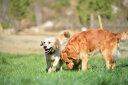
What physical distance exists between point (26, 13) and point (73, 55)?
Answer: 42.5m

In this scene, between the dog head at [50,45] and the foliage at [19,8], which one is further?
the foliage at [19,8]

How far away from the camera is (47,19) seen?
6619 cm

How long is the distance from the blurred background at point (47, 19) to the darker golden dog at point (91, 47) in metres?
8.39

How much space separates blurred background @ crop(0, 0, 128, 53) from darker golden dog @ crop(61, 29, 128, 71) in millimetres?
8391

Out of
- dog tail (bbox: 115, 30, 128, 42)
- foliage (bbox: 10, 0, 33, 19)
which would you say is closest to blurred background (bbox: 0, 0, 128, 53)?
foliage (bbox: 10, 0, 33, 19)

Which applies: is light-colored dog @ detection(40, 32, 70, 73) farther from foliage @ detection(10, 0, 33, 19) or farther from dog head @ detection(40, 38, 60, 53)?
foliage @ detection(10, 0, 33, 19)

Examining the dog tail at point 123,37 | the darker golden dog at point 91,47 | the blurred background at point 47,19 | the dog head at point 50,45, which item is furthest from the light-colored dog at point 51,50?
the blurred background at point 47,19

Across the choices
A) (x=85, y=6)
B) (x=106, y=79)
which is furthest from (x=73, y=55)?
(x=85, y=6)

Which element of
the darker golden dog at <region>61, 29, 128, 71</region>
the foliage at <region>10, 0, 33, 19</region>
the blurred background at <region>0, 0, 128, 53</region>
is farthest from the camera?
the foliage at <region>10, 0, 33, 19</region>

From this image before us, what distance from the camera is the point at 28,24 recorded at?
62.0 metres

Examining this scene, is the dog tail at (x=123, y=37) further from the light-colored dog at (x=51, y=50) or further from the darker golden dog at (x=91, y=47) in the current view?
the light-colored dog at (x=51, y=50)

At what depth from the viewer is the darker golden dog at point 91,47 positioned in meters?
6.88

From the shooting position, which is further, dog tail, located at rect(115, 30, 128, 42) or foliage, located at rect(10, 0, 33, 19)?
foliage, located at rect(10, 0, 33, 19)

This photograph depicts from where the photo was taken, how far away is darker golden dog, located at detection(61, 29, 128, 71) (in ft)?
22.6
